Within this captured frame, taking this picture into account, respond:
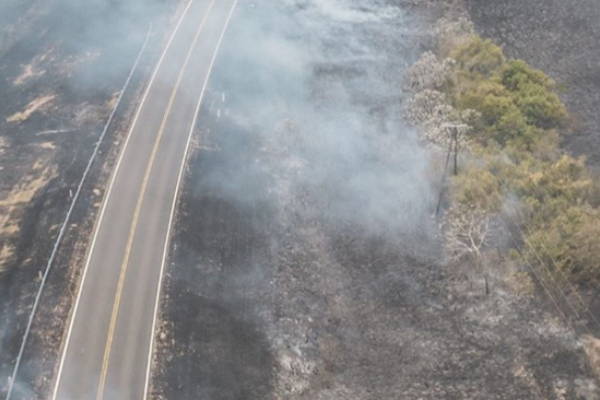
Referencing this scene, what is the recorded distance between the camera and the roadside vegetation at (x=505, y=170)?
2035 inches

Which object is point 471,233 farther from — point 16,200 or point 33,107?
point 33,107

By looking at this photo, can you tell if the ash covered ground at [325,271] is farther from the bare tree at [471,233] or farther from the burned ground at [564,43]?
the burned ground at [564,43]

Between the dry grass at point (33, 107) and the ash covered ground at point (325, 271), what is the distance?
14296mm

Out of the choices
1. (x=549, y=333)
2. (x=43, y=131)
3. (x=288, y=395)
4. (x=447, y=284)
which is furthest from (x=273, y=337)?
(x=43, y=131)

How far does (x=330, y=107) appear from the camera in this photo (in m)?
68.6

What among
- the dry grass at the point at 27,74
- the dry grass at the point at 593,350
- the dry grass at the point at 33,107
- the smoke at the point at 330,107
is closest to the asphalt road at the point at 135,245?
the smoke at the point at 330,107

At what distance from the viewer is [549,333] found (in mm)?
48188

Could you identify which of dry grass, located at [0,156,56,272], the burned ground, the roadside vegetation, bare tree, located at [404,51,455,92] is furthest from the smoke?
dry grass, located at [0,156,56,272]

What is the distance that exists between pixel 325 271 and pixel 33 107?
3181 centimetres

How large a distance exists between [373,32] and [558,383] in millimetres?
44287

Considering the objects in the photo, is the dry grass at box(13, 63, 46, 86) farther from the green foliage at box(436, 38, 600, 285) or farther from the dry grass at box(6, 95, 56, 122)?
the green foliage at box(436, 38, 600, 285)

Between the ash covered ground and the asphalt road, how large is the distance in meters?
1.27

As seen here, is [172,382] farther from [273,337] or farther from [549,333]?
[549,333]

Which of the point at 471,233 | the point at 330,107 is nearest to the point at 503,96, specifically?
the point at 330,107
